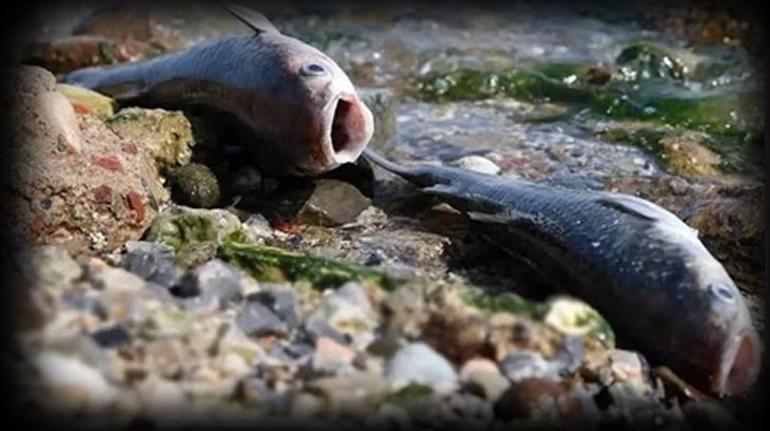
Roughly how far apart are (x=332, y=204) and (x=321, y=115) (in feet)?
2.51

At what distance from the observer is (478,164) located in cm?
643

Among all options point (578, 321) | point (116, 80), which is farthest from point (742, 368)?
point (116, 80)

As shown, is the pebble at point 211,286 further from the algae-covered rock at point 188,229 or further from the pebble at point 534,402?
the pebble at point 534,402

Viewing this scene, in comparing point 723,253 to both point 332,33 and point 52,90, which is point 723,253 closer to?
point 52,90

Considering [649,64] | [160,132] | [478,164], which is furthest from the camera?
[649,64]

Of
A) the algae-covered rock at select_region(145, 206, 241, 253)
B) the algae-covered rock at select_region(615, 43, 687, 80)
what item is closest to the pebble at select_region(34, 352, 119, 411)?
the algae-covered rock at select_region(145, 206, 241, 253)

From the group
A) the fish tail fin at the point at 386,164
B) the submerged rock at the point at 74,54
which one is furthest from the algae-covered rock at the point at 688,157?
the submerged rock at the point at 74,54

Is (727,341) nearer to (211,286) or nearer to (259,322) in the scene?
(259,322)

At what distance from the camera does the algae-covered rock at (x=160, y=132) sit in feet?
18.9

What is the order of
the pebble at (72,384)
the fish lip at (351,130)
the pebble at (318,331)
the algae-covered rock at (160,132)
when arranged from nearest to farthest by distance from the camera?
the pebble at (72,384)
the pebble at (318,331)
the fish lip at (351,130)
the algae-covered rock at (160,132)

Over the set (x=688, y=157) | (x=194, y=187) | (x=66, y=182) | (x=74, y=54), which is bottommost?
(x=74, y=54)

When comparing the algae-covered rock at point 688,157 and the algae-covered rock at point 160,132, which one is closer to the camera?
the algae-covered rock at point 160,132

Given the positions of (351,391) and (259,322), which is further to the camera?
(259,322)

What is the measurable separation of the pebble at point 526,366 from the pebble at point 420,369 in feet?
0.70
